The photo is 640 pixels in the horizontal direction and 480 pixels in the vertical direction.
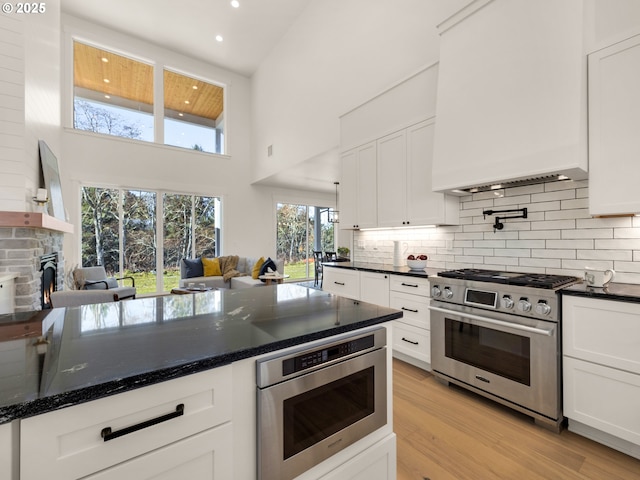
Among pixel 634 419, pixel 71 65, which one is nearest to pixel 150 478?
pixel 634 419

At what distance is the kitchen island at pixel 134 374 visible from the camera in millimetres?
637

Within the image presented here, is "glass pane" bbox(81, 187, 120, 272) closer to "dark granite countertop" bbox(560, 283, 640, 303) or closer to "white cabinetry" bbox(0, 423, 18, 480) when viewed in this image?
"white cabinetry" bbox(0, 423, 18, 480)

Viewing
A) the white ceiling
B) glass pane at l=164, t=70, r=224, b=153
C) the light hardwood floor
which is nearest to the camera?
the light hardwood floor

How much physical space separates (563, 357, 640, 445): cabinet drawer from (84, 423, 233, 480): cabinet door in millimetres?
2113

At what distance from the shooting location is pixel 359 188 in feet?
12.8

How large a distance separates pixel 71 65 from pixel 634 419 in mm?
8704

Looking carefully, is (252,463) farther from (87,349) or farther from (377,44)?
(377,44)

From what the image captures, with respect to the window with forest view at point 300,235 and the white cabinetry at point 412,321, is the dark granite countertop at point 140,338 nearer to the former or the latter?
the white cabinetry at point 412,321

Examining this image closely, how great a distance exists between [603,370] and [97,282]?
5428 mm

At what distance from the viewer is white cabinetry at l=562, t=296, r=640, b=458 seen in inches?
64.8

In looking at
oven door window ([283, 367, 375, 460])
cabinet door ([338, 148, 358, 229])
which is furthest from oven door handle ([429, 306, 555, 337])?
cabinet door ([338, 148, 358, 229])

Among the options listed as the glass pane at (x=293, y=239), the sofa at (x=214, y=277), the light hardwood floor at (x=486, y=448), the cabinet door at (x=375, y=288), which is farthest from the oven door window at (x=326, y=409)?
the glass pane at (x=293, y=239)

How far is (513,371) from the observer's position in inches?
81.4

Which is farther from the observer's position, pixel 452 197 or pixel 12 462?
pixel 452 197
